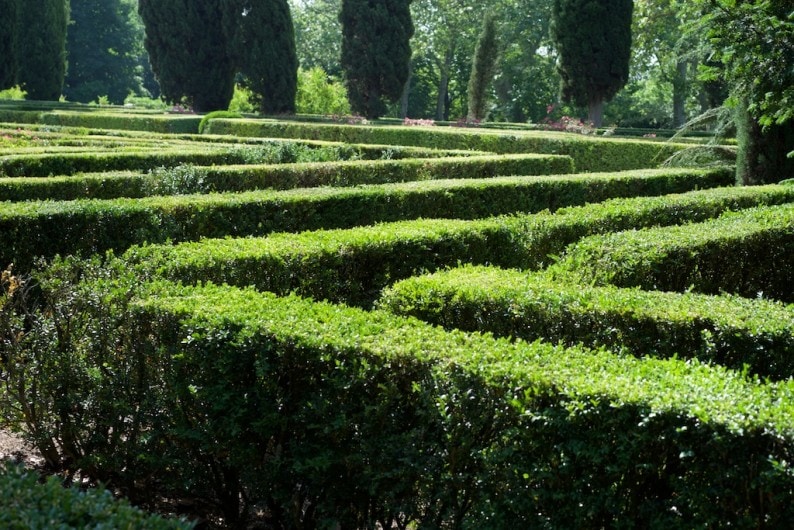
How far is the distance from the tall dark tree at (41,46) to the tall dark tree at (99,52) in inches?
485

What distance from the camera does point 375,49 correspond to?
100ft

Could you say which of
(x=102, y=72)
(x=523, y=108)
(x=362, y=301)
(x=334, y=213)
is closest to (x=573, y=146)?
(x=334, y=213)

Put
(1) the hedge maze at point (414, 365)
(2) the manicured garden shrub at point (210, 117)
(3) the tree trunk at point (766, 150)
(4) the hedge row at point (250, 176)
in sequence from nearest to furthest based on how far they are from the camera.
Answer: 1. (1) the hedge maze at point (414, 365)
2. (4) the hedge row at point (250, 176)
3. (3) the tree trunk at point (766, 150)
4. (2) the manicured garden shrub at point (210, 117)

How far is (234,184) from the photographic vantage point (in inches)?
400

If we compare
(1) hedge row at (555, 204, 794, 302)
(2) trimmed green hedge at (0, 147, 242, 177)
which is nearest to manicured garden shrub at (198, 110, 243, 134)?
(2) trimmed green hedge at (0, 147, 242, 177)

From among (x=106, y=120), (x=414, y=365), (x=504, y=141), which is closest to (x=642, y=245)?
(x=414, y=365)

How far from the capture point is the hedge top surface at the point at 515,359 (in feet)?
9.21

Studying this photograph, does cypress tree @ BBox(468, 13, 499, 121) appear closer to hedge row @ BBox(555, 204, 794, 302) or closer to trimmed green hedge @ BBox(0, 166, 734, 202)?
trimmed green hedge @ BBox(0, 166, 734, 202)

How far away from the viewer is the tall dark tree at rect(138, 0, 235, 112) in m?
31.5

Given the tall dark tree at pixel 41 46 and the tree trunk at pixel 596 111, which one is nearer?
the tree trunk at pixel 596 111

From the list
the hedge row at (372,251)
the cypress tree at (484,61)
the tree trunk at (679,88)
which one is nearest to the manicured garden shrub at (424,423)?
the hedge row at (372,251)

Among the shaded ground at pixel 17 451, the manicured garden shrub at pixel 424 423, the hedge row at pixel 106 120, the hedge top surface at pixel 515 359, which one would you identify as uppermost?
the hedge row at pixel 106 120

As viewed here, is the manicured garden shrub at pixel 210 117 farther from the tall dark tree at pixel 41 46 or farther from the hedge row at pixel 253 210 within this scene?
the hedge row at pixel 253 210

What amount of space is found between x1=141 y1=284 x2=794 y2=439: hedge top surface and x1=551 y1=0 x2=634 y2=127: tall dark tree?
2358 centimetres
